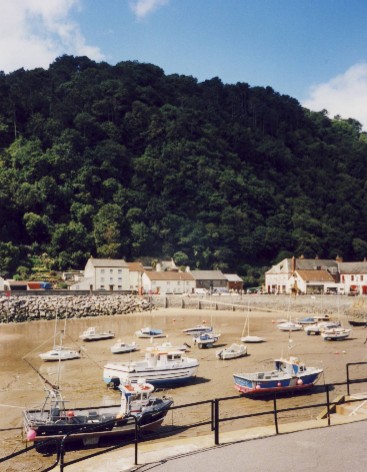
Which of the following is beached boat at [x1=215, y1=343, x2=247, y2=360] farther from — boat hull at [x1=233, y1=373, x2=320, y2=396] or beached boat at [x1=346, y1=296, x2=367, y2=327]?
beached boat at [x1=346, y1=296, x2=367, y2=327]

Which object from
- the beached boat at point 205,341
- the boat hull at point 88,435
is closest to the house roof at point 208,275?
the beached boat at point 205,341

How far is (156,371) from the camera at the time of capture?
2519 cm

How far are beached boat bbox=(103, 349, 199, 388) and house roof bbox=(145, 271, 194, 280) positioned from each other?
58139 mm

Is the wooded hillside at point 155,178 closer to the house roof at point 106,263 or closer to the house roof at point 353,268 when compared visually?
the house roof at point 106,263

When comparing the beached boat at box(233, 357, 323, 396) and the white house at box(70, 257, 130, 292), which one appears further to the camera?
the white house at box(70, 257, 130, 292)

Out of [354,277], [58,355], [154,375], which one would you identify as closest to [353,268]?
[354,277]

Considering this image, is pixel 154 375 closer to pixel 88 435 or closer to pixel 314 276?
pixel 88 435

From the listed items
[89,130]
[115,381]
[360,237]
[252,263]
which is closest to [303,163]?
[360,237]

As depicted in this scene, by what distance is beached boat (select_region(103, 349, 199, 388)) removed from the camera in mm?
24562

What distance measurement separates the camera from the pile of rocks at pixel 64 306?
59.8 m

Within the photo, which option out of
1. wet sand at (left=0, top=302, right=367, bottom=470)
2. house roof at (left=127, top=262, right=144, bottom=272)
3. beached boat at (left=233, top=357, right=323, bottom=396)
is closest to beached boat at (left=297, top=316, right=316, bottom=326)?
wet sand at (left=0, top=302, right=367, bottom=470)

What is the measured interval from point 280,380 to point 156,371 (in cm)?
639

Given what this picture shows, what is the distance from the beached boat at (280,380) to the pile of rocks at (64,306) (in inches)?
1488

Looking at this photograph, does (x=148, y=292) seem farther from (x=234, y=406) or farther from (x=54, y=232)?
(x=234, y=406)
